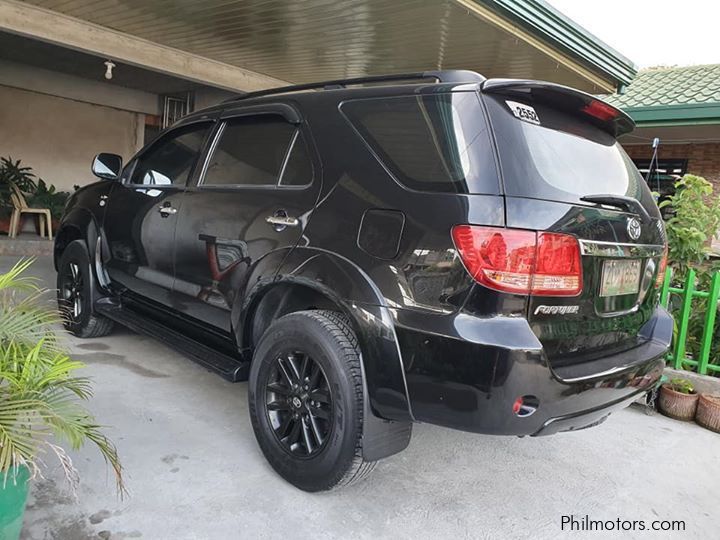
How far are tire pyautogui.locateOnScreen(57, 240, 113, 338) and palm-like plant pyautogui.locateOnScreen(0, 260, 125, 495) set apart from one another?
220cm

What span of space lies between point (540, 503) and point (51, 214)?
1030 cm

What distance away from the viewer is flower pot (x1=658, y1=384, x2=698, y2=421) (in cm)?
403


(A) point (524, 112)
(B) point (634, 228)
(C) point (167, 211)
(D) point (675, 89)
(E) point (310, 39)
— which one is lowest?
(C) point (167, 211)

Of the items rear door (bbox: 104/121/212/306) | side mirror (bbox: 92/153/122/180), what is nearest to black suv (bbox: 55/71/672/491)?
rear door (bbox: 104/121/212/306)

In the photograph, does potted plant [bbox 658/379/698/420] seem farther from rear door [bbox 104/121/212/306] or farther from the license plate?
rear door [bbox 104/121/212/306]

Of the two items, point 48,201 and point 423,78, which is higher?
point 423,78

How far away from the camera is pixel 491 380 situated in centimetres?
192

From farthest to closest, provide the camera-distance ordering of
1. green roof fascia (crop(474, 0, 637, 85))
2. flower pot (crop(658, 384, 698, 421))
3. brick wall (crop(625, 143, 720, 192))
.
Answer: brick wall (crop(625, 143, 720, 192))
green roof fascia (crop(474, 0, 637, 85))
flower pot (crop(658, 384, 698, 421))

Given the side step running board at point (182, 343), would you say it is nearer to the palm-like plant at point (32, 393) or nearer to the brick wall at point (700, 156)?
the palm-like plant at point (32, 393)

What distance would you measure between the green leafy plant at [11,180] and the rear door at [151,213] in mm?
6790

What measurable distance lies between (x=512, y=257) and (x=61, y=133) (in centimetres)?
1276

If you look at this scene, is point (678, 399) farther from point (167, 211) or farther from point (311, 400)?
point (167, 211)

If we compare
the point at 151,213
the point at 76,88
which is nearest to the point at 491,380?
the point at 151,213

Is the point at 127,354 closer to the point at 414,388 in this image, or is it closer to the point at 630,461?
the point at 414,388
